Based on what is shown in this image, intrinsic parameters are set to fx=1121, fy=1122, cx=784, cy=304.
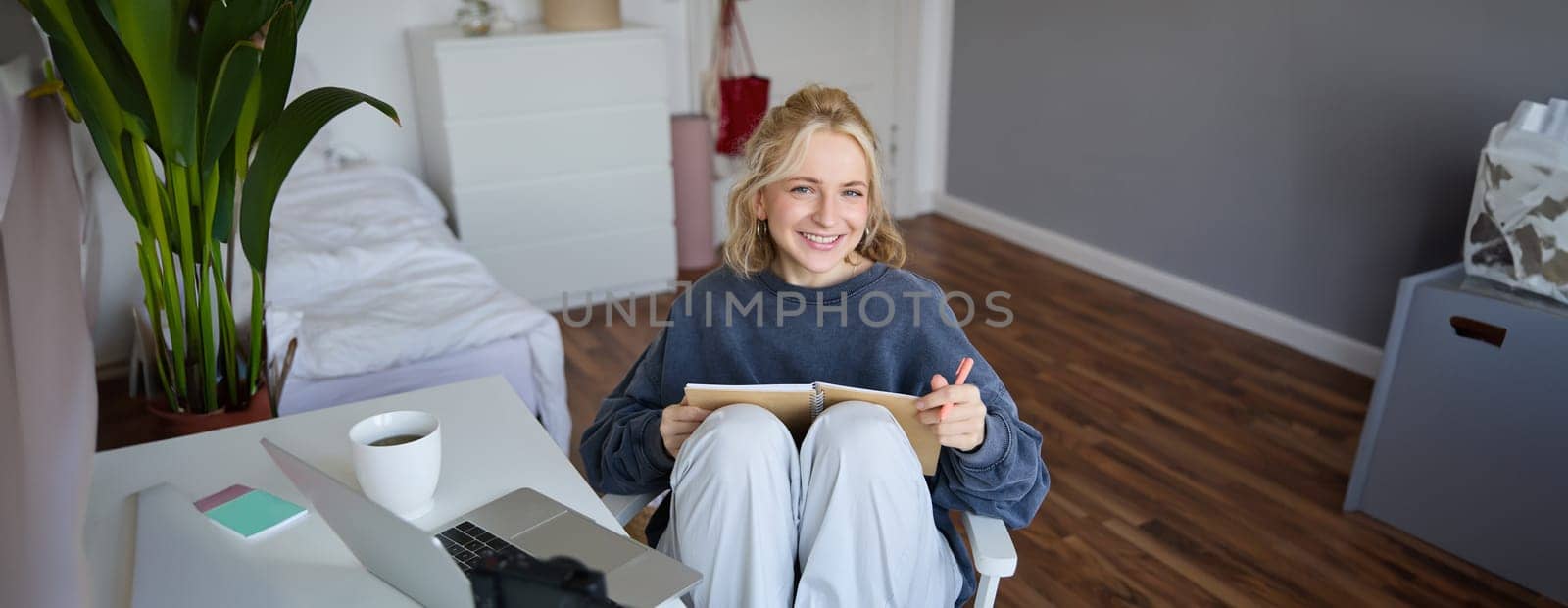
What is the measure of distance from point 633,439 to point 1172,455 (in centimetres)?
170

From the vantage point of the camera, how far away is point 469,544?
104 cm

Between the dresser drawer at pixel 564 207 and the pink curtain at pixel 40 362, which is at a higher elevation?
the pink curtain at pixel 40 362

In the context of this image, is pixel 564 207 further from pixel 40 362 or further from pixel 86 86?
pixel 40 362

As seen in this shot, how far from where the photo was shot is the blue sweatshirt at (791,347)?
56.8 inches

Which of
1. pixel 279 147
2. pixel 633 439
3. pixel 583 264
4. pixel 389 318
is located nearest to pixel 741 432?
pixel 633 439

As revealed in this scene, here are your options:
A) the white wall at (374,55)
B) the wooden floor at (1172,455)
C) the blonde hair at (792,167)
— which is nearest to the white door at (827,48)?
the white wall at (374,55)

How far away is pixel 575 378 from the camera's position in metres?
3.12

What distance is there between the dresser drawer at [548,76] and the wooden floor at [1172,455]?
71 cm

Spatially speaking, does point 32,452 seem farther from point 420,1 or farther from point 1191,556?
point 420,1

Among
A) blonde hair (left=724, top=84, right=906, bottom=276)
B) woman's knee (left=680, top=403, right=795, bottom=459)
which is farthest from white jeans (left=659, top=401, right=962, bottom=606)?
blonde hair (left=724, top=84, right=906, bottom=276)

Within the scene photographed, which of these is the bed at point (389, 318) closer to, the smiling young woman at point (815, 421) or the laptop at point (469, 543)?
the smiling young woman at point (815, 421)

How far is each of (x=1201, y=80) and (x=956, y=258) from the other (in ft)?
3.65

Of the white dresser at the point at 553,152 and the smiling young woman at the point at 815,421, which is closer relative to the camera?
the smiling young woman at the point at 815,421

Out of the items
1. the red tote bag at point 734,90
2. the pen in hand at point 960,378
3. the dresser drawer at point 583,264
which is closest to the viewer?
the pen in hand at point 960,378
